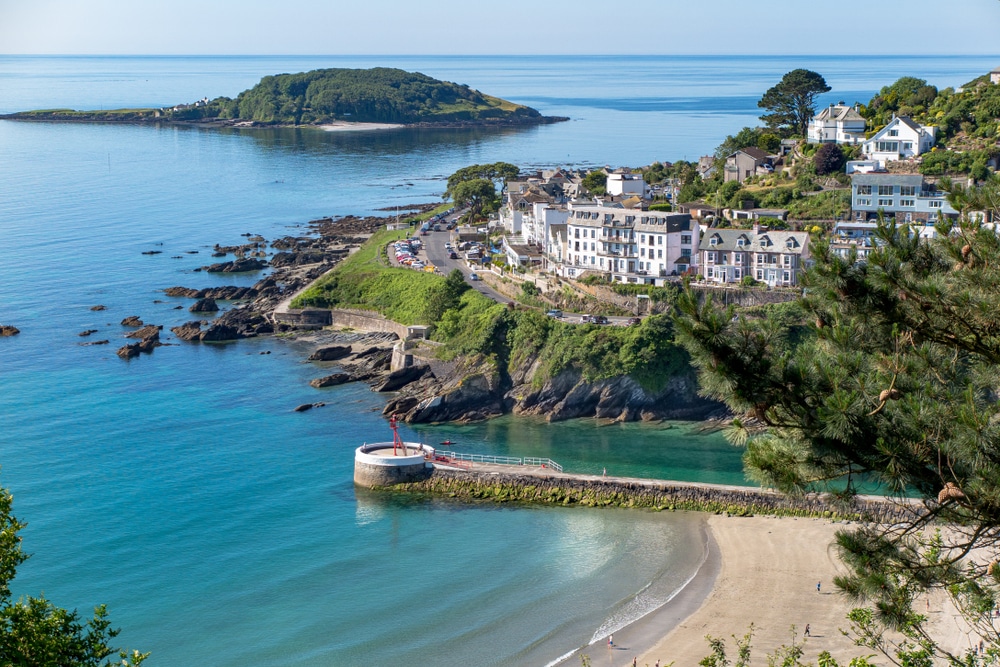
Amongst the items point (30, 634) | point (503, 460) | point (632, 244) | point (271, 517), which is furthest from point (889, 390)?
point (632, 244)

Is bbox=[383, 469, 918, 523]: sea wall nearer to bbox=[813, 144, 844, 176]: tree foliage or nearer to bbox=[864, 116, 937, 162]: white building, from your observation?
bbox=[813, 144, 844, 176]: tree foliage

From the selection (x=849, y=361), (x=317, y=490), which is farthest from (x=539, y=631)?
(x=849, y=361)

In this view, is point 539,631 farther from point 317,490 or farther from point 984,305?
point 984,305

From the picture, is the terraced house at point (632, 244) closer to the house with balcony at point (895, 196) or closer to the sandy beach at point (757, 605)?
the house with balcony at point (895, 196)

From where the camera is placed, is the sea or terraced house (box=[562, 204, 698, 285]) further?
terraced house (box=[562, 204, 698, 285])

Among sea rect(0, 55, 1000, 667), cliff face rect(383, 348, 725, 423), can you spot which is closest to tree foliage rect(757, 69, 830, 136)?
sea rect(0, 55, 1000, 667)

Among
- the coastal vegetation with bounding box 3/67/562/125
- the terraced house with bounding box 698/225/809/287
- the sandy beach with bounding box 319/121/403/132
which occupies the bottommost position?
the terraced house with bounding box 698/225/809/287
